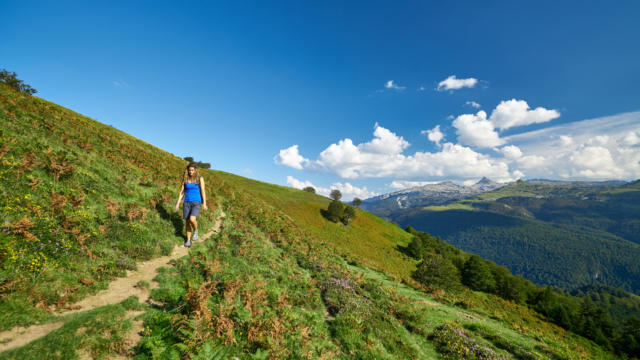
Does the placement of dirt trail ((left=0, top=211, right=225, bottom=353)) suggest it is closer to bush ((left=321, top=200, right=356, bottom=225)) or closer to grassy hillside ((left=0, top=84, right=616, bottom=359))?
grassy hillside ((left=0, top=84, right=616, bottom=359))

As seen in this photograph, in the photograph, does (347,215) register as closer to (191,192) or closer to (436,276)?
(436,276)

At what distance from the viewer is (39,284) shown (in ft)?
17.7

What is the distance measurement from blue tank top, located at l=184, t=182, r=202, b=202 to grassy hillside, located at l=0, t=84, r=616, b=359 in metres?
2.10

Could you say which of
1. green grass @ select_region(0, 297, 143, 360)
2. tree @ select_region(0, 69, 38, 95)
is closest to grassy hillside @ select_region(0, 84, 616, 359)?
green grass @ select_region(0, 297, 143, 360)

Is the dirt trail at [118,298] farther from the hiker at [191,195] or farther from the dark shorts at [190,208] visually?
the dark shorts at [190,208]

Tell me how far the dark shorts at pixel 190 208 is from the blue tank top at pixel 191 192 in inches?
6.9

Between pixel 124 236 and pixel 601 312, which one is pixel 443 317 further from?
pixel 601 312

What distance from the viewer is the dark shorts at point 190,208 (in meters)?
9.91

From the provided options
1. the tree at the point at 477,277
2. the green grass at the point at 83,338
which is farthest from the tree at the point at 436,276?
the green grass at the point at 83,338

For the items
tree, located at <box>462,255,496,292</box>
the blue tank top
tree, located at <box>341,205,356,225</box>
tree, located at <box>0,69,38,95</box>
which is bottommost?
tree, located at <box>462,255,496,292</box>

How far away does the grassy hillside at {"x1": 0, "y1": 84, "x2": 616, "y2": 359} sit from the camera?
16.2ft

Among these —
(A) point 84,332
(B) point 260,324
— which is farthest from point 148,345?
(B) point 260,324

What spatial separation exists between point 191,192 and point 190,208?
725mm

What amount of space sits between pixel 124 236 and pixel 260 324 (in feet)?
21.8
